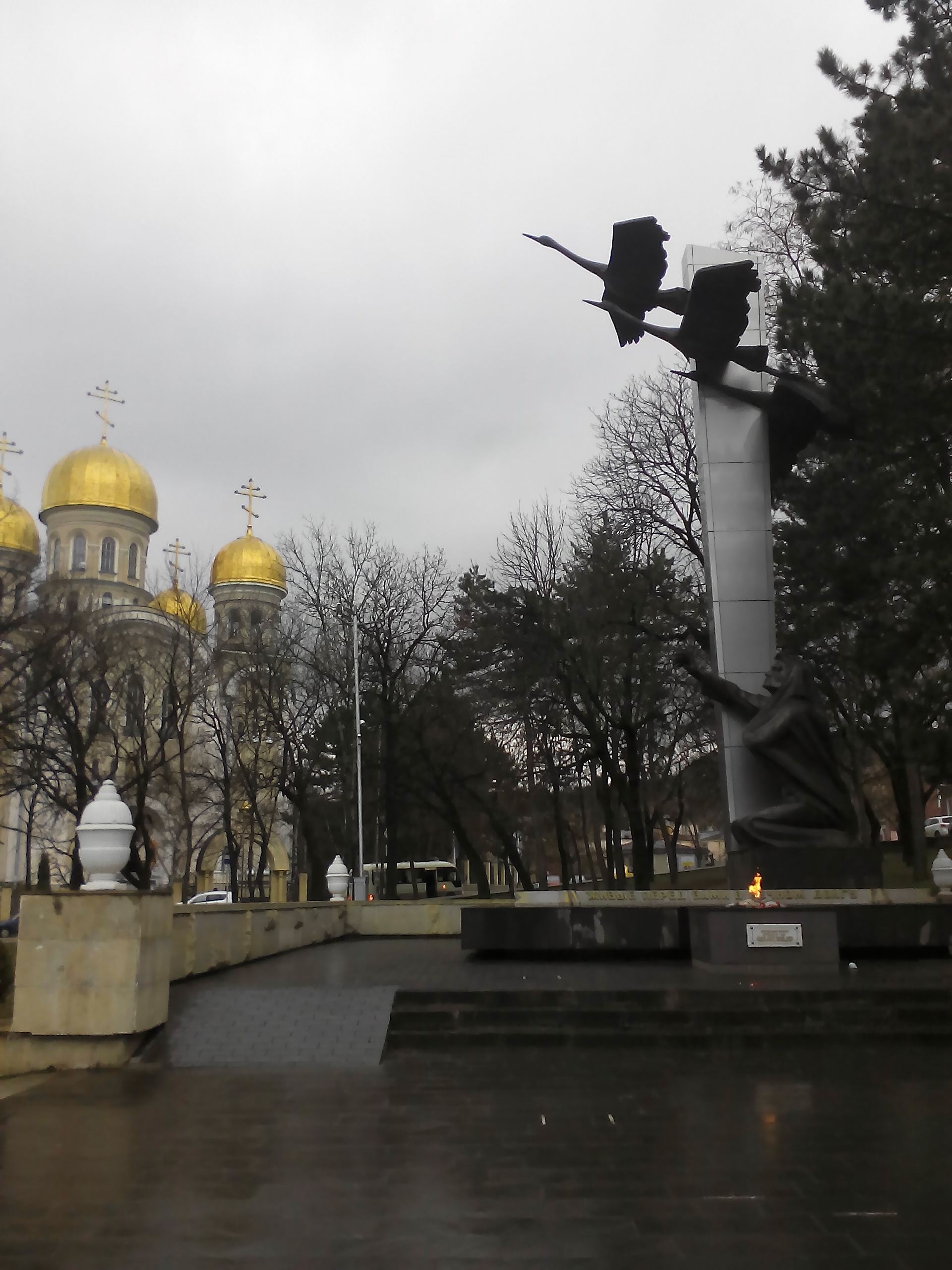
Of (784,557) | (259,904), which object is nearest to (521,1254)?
(259,904)

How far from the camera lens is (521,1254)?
430 centimetres

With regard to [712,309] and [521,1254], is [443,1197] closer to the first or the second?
[521,1254]

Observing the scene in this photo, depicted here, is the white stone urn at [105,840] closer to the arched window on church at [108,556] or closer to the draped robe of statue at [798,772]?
the draped robe of statue at [798,772]

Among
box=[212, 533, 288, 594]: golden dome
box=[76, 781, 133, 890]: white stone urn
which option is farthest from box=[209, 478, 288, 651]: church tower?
box=[76, 781, 133, 890]: white stone urn

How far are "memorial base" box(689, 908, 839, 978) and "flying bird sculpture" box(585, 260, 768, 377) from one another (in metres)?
8.32

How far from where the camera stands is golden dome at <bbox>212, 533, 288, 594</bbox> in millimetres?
54844

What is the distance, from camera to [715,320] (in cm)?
1578

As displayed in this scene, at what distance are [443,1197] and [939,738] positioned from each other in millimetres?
12091

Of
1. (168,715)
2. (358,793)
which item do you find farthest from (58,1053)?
(168,715)

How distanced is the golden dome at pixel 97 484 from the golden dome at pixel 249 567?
4.92 metres

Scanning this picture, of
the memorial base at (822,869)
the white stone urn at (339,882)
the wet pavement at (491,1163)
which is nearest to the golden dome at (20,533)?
the white stone urn at (339,882)

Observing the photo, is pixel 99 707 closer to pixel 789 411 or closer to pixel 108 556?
pixel 789 411

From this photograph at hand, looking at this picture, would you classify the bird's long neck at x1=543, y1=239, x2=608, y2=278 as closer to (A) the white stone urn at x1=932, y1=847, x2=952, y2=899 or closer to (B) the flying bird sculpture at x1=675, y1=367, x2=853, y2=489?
(B) the flying bird sculpture at x1=675, y1=367, x2=853, y2=489

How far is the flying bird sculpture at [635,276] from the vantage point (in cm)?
1620
